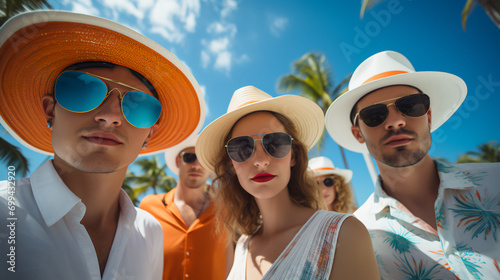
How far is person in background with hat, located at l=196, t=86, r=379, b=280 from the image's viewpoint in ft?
4.43

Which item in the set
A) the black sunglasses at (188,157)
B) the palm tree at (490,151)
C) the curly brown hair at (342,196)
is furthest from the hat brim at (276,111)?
the curly brown hair at (342,196)

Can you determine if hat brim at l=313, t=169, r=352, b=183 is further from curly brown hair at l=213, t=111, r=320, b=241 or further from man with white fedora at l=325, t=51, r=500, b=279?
curly brown hair at l=213, t=111, r=320, b=241

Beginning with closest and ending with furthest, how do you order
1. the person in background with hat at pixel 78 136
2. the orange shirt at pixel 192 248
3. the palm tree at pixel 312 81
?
the person in background with hat at pixel 78 136 < the orange shirt at pixel 192 248 < the palm tree at pixel 312 81

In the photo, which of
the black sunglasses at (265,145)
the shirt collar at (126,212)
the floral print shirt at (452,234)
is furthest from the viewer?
the black sunglasses at (265,145)

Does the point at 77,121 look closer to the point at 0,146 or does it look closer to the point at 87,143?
the point at 87,143

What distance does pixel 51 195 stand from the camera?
4.19ft

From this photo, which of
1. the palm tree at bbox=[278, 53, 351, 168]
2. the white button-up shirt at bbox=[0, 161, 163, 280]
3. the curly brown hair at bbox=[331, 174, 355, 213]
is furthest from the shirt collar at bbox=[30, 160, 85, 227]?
the palm tree at bbox=[278, 53, 351, 168]

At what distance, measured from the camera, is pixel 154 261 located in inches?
69.2

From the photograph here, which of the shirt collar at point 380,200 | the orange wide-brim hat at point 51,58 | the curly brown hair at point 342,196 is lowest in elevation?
the curly brown hair at point 342,196

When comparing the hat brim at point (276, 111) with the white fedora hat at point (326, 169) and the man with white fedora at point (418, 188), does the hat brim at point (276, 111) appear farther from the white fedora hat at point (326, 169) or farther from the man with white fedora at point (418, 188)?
the white fedora hat at point (326, 169)

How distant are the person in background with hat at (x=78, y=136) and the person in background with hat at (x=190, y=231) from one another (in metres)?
0.87

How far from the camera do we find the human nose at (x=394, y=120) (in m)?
1.90

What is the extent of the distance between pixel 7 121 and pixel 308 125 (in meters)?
2.49

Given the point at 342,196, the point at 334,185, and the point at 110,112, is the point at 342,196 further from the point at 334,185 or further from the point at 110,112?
the point at 110,112
